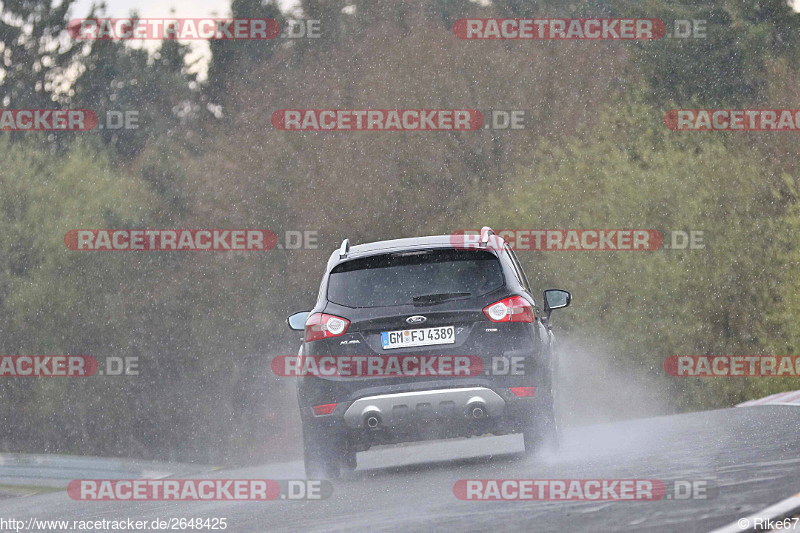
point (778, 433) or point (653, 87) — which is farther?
point (653, 87)

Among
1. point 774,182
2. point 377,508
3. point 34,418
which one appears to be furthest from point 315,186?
point 377,508

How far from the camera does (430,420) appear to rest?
1039 cm

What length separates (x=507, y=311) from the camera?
10.6 meters

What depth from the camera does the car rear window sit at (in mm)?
10703

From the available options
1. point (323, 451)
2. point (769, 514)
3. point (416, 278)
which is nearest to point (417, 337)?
point (416, 278)

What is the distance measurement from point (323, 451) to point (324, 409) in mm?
456

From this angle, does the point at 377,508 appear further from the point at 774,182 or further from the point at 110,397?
the point at 110,397

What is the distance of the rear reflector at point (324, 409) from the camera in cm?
1060

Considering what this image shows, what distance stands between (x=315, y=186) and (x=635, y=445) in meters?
33.3

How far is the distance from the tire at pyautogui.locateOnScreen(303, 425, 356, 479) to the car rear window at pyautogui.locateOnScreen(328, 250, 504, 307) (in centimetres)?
104

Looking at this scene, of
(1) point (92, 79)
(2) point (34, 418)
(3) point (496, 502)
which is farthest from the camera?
(1) point (92, 79)
